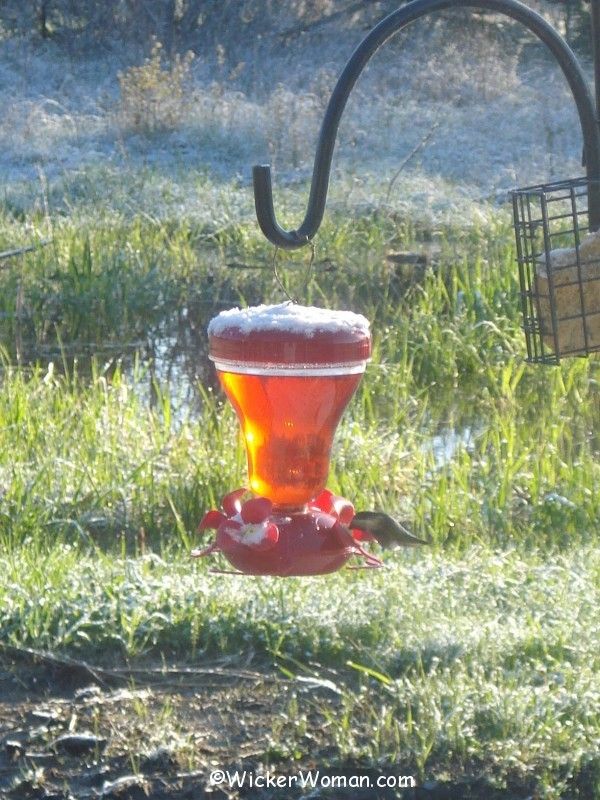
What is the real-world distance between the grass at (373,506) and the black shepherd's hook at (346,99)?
118 centimetres

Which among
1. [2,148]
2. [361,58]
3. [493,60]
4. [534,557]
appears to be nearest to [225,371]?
[361,58]

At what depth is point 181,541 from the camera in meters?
4.60

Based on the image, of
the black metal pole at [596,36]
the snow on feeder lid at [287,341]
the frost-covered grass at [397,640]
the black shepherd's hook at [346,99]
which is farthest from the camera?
the frost-covered grass at [397,640]

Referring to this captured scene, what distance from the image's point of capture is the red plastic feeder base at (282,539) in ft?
6.95

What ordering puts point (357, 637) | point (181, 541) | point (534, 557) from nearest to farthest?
point (357, 637), point (534, 557), point (181, 541)

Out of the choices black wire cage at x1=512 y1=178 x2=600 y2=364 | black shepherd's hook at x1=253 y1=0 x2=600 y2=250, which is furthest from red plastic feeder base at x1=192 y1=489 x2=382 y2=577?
black wire cage at x1=512 y1=178 x2=600 y2=364

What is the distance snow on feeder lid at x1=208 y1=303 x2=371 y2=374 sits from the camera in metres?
2.03

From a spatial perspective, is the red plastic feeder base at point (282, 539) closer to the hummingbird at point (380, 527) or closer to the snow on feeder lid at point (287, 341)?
the hummingbird at point (380, 527)

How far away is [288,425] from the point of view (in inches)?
88.4

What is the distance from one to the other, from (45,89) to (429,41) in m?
5.03

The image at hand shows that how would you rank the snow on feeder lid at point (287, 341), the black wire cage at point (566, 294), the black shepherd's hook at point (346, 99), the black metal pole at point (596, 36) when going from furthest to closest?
the black wire cage at point (566, 294) < the black metal pole at point (596, 36) < the black shepherd's hook at point (346, 99) < the snow on feeder lid at point (287, 341)

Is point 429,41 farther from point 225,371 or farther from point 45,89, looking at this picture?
point 225,371

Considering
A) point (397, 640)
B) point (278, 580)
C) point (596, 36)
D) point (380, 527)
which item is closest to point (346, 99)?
point (596, 36)

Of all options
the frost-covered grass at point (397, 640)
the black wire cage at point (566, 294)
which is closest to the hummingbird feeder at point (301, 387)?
the black wire cage at point (566, 294)
